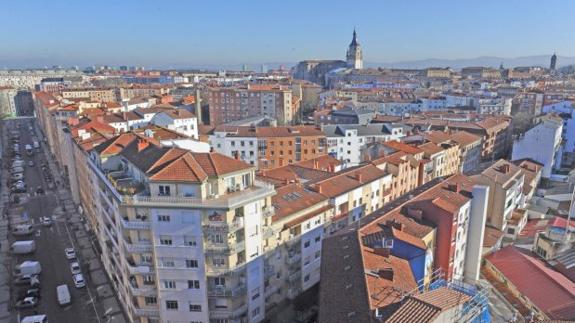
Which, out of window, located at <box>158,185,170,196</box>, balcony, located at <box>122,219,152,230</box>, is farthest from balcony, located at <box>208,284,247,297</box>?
window, located at <box>158,185,170,196</box>

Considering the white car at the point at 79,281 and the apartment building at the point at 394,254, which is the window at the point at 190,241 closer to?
the apartment building at the point at 394,254

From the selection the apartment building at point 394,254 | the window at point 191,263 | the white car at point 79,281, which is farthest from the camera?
the white car at point 79,281

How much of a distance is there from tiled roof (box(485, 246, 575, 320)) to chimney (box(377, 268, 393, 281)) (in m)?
14.6

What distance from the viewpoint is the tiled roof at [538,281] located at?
93.7 ft

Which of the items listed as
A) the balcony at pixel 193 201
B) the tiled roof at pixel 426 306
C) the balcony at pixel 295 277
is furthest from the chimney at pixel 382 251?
the balcony at pixel 295 277

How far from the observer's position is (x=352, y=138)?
7212 centimetres

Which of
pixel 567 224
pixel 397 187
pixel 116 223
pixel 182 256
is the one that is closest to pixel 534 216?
pixel 567 224

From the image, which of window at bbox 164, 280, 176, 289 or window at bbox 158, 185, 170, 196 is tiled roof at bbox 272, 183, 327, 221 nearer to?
window at bbox 158, 185, 170, 196

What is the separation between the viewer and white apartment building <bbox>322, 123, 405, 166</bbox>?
7194cm

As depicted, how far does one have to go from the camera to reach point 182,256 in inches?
1056

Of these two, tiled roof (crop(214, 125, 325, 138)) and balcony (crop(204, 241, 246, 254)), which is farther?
tiled roof (crop(214, 125, 325, 138))

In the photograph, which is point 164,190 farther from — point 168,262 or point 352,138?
point 352,138

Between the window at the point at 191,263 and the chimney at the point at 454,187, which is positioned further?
the chimney at the point at 454,187

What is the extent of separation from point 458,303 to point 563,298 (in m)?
19.1
